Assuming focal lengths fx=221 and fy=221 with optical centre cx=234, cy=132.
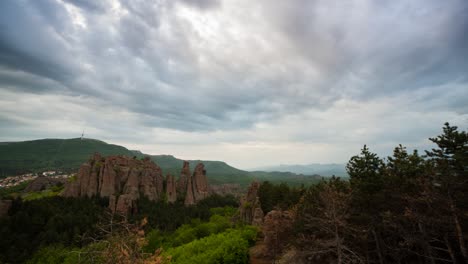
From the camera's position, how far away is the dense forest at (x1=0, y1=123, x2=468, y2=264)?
12.4 meters

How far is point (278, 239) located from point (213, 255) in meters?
9.29

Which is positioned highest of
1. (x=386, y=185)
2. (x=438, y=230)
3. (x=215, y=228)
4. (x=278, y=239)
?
(x=386, y=185)

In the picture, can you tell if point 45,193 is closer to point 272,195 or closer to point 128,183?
point 128,183

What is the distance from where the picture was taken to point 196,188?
11662cm

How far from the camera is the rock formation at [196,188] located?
4307 inches

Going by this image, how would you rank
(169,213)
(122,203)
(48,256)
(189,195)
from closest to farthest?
(48,256), (122,203), (169,213), (189,195)

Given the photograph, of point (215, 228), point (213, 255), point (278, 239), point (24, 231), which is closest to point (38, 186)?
point (24, 231)

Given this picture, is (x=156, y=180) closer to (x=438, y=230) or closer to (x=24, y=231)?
(x=24, y=231)

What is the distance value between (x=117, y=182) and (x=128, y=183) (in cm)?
520

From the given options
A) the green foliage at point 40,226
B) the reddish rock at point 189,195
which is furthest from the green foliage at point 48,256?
the reddish rock at point 189,195

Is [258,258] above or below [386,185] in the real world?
below

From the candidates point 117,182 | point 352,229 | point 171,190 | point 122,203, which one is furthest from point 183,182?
point 352,229

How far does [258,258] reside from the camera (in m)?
39.6

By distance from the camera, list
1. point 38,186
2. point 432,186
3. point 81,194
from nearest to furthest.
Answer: point 432,186, point 81,194, point 38,186
